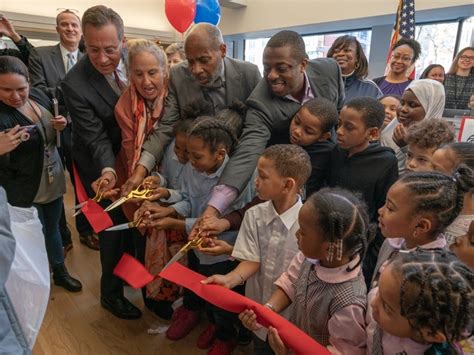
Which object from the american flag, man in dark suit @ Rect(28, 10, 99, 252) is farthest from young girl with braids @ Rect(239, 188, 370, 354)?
the american flag

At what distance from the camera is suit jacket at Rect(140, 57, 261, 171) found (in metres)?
1.75

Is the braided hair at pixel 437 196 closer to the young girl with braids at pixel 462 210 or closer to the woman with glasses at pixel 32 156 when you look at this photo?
the young girl with braids at pixel 462 210

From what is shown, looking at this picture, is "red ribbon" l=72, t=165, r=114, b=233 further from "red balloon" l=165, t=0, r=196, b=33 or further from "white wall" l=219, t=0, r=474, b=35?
"white wall" l=219, t=0, r=474, b=35

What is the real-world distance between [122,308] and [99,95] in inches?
49.5

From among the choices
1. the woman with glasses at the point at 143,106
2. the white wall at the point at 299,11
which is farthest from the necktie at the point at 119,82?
the white wall at the point at 299,11

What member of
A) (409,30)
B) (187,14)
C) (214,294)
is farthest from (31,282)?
(409,30)

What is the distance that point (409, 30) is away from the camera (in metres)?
4.38

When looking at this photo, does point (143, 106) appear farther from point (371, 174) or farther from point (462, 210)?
point (462, 210)

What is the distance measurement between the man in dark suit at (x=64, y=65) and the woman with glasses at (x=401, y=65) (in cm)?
281

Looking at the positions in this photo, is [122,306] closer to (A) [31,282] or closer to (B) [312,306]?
(A) [31,282]

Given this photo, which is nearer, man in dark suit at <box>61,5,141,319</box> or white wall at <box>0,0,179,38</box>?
man in dark suit at <box>61,5,141,319</box>

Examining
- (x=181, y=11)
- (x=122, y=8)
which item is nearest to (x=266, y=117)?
(x=181, y=11)

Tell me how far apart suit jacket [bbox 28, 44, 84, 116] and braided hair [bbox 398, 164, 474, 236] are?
2.73m

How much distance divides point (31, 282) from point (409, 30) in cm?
486
